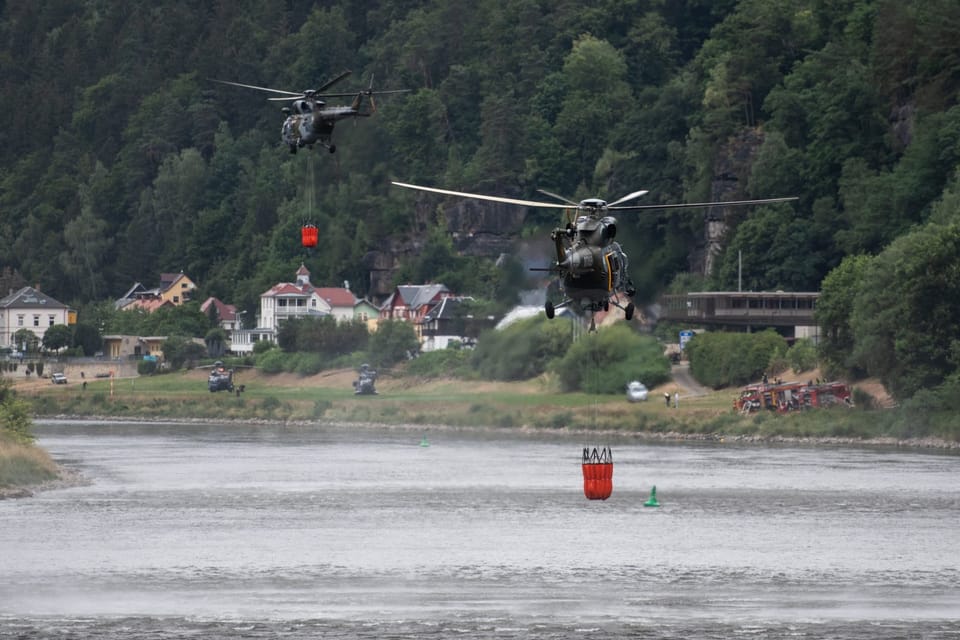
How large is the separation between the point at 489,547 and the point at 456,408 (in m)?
62.3

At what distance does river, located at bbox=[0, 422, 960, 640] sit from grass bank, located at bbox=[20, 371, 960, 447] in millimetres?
6568

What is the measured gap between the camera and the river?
60.4 metres

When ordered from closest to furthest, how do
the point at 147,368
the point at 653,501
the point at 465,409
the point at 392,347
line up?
the point at 653,501 → the point at 465,409 → the point at 392,347 → the point at 147,368

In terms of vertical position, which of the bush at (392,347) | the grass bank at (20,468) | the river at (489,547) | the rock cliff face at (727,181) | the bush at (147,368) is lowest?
the river at (489,547)

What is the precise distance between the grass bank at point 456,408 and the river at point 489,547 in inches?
259

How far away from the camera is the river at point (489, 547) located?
60375 mm

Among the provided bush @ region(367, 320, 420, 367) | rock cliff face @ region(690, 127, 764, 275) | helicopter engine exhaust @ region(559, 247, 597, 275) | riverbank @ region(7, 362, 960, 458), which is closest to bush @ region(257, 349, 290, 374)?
riverbank @ region(7, 362, 960, 458)

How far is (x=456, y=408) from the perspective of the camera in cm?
13762

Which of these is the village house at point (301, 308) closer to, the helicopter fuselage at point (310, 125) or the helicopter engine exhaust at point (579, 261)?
the helicopter fuselage at point (310, 125)

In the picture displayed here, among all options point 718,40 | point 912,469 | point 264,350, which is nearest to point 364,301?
point 264,350

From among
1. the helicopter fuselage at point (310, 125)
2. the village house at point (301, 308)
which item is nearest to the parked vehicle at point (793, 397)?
the village house at point (301, 308)

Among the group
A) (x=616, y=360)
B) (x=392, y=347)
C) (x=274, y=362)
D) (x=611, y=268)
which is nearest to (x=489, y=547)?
(x=611, y=268)

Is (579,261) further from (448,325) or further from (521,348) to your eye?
(448,325)

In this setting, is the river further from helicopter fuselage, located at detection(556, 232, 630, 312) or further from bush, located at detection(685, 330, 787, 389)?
helicopter fuselage, located at detection(556, 232, 630, 312)
